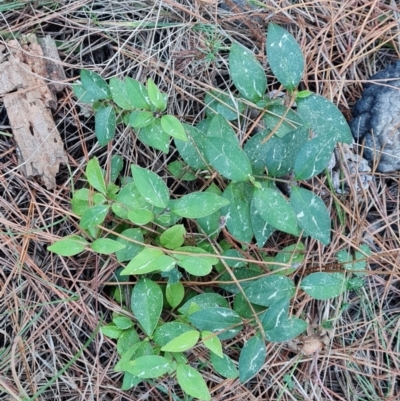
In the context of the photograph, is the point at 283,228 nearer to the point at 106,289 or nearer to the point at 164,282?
the point at 164,282

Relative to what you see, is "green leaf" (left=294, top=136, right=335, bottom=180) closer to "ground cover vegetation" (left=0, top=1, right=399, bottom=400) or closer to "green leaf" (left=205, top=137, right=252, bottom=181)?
"ground cover vegetation" (left=0, top=1, right=399, bottom=400)

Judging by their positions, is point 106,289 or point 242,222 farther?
point 106,289

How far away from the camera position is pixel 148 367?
1250 millimetres

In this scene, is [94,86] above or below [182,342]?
above

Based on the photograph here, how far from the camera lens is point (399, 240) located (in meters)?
1.55

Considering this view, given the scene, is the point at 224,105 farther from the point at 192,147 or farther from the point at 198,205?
the point at 198,205

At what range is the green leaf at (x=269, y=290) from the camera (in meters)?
1.34

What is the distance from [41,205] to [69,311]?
0.34m

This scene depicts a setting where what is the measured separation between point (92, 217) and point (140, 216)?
136mm

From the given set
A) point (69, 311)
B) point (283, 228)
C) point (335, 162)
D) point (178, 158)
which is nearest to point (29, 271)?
point (69, 311)

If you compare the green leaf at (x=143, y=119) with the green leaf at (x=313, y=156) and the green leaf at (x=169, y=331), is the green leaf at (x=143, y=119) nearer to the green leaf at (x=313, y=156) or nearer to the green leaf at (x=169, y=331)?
the green leaf at (x=313, y=156)

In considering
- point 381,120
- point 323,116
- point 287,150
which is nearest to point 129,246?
point 287,150

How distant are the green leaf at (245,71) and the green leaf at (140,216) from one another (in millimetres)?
468

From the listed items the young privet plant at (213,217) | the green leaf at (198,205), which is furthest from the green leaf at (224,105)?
the green leaf at (198,205)
